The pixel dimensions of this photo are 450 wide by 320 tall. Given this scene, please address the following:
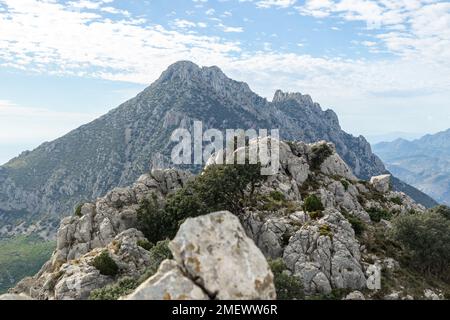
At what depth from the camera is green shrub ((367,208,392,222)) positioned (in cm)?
8525

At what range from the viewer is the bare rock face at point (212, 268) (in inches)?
637

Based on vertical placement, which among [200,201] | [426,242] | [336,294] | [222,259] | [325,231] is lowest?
[336,294]

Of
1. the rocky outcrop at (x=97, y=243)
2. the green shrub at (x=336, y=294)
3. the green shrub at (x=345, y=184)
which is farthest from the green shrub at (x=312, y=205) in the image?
the rocky outcrop at (x=97, y=243)

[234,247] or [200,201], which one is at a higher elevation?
[234,247]

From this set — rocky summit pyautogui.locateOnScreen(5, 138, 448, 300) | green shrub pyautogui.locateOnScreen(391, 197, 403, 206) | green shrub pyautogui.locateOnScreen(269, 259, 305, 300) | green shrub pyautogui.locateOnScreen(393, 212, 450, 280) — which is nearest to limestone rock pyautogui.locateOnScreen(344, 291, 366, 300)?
rocky summit pyautogui.locateOnScreen(5, 138, 448, 300)

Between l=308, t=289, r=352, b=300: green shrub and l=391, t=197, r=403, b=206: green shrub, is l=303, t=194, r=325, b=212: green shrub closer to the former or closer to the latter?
l=308, t=289, r=352, b=300: green shrub

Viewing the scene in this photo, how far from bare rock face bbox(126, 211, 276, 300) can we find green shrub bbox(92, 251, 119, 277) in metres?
36.3

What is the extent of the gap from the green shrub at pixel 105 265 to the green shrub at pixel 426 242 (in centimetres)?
4175

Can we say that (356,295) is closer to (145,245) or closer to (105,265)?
(145,245)

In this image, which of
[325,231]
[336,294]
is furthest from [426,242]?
[336,294]

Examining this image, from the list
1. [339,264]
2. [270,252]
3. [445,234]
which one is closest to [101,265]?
[270,252]

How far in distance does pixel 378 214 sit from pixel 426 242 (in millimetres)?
28506

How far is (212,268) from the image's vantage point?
669 inches
